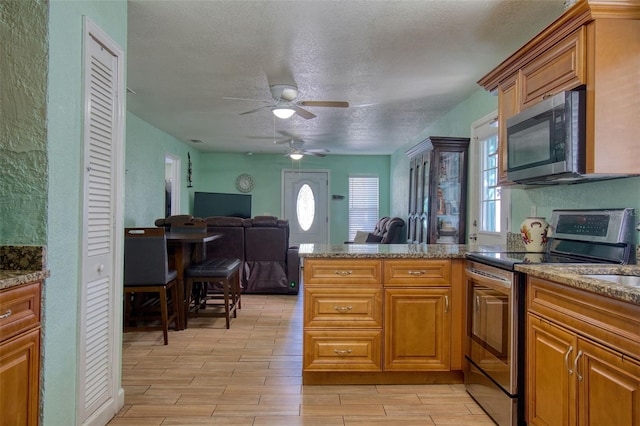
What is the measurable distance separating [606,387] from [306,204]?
293 inches

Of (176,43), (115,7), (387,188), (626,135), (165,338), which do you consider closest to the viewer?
(626,135)

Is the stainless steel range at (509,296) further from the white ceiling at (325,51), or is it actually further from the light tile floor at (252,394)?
the white ceiling at (325,51)

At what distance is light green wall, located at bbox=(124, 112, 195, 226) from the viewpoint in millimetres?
5148

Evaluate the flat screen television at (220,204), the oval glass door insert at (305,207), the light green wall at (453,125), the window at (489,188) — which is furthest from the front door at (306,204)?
the window at (489,188)

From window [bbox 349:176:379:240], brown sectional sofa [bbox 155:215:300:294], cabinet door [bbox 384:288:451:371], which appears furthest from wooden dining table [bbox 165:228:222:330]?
window [bbox 349:176:379:240]

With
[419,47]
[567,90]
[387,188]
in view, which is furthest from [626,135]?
[387,188]

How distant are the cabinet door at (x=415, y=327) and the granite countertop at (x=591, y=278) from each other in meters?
0.77

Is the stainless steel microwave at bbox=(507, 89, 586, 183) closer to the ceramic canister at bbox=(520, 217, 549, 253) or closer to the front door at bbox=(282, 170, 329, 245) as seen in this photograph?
the ceramic canister at bbox=(520, 217, 549, 253)

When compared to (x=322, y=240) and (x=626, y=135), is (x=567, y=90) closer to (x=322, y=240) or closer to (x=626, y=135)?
(x=626, y=135)

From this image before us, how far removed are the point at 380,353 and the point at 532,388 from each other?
0.95m

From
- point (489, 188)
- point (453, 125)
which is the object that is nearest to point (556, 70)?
point (489, 188)

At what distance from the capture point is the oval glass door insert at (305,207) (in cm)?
870

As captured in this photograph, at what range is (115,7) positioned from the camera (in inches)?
89.7

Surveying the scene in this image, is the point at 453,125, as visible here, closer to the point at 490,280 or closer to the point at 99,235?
the point at 490,280
